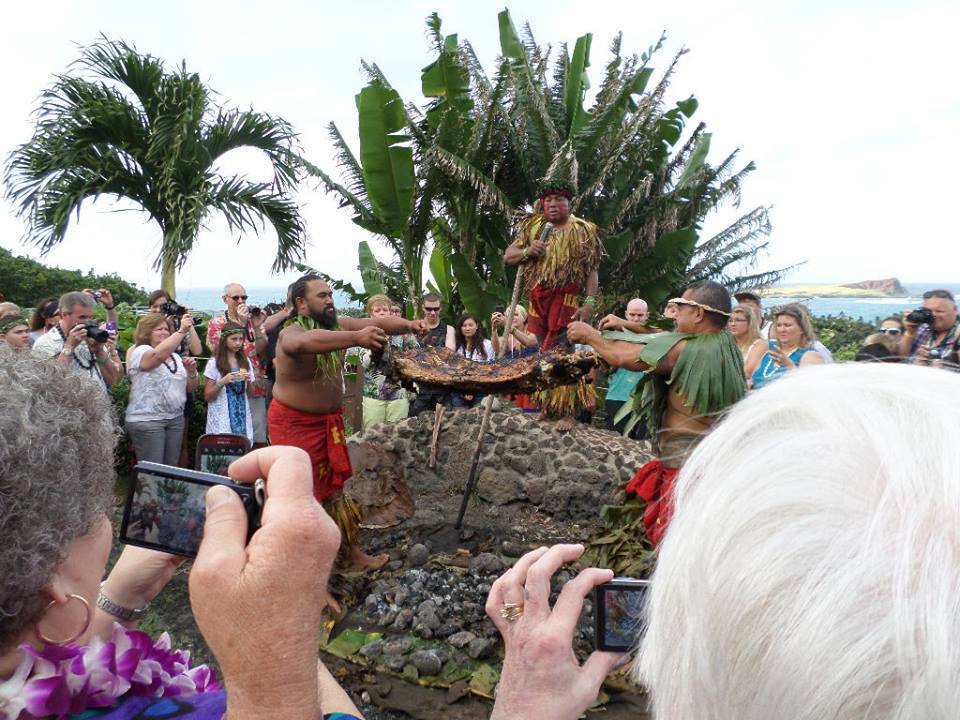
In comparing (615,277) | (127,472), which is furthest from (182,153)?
(615,277)

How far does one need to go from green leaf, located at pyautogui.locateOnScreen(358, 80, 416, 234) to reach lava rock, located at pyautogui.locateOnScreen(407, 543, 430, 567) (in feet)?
16.3

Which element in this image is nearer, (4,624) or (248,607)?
(248,607)

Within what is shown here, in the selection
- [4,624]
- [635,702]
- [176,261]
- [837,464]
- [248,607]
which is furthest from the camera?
[176,261]

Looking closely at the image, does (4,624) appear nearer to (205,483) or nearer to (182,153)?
(205,483)

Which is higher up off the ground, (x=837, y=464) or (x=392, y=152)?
(x=392, y=152)

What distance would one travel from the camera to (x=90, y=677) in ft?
3.48

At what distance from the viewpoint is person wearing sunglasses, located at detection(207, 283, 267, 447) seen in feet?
19.2

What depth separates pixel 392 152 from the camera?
8172 mm

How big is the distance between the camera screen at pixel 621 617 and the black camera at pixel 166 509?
67 centimetres

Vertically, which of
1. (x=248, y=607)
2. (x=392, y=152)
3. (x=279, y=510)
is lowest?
(x=248, y=607)

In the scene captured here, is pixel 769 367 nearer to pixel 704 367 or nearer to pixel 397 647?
pixel 704 367

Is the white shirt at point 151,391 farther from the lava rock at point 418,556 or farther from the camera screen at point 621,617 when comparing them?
the camera screen at point 621,617

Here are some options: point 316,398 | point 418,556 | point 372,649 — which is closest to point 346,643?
point 372,649

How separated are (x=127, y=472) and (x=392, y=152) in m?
4.62
